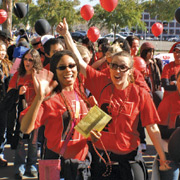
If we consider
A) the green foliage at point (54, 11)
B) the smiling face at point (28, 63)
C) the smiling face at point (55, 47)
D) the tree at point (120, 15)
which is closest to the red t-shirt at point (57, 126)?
the smiling face at point (28, 63)

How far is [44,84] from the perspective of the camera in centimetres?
238

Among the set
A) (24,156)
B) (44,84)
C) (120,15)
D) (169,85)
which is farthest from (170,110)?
(120,15)

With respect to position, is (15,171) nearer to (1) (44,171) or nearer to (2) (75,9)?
(1) (44,171)

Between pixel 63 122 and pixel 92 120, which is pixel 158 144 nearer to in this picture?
pixel 92 120

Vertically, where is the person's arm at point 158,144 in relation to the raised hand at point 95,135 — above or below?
below

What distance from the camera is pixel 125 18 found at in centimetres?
2686

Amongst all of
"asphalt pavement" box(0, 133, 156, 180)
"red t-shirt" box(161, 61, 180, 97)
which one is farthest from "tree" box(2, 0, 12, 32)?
"red t-shirt" box(161, 61, 180, 97)

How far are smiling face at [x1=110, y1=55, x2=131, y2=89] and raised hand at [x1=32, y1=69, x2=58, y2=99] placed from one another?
1.76 feet

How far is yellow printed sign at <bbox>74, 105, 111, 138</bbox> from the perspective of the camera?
96.5 inches

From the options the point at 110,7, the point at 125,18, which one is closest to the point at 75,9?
the point at 125,18

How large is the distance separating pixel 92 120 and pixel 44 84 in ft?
1.46

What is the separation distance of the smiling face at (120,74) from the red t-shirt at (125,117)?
49 mm

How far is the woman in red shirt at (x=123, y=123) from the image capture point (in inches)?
106

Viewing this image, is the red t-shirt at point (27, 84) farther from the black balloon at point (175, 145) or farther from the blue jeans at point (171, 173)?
the black balloon at point (175, 145)
